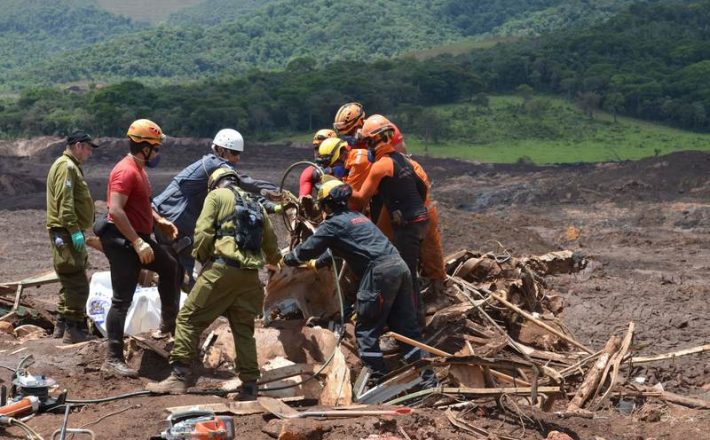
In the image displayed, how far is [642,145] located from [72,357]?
3887 centimetres

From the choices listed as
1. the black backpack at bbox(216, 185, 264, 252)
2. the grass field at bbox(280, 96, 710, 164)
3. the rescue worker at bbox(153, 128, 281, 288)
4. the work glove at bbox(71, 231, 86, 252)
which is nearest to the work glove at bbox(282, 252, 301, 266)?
the black backpack at bbox(216, 185, 264, 252)

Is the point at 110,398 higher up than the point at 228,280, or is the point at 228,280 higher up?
the point at 228,280

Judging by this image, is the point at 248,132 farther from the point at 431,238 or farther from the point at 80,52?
the point at 80,52

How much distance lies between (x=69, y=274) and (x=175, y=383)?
192 cm

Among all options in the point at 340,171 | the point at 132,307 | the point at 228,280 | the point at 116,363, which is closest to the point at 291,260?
the point at 228,280

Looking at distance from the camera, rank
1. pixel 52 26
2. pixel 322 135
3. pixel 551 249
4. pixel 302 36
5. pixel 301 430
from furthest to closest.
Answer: pixel 52 26 → pixel 302 36 → pixel 551 249 → pixel 322 135 → pixel 301 430

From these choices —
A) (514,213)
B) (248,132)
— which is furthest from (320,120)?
(514,213)

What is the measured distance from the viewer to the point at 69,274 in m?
9.43

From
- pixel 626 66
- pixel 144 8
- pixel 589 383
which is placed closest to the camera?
pixel 589 383

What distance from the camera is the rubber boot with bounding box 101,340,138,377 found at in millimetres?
8492

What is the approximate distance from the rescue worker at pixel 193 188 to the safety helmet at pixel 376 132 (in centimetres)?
86

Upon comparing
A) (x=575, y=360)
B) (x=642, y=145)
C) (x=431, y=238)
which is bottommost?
(x=642, y=145)

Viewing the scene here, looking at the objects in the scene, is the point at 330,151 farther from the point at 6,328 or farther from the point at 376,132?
the point at 6,328

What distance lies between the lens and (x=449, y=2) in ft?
339
